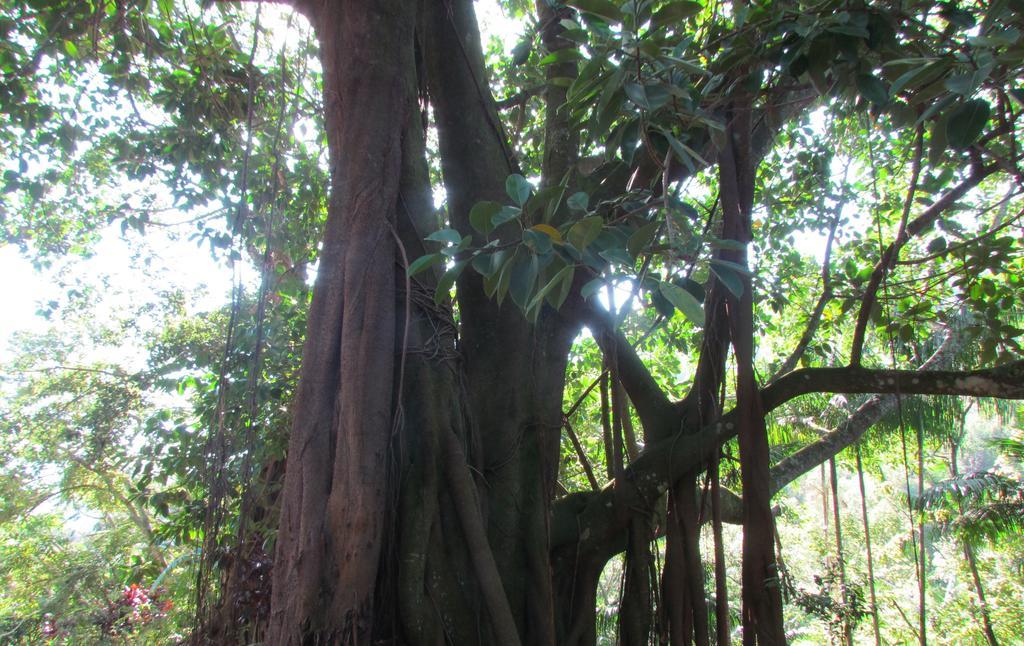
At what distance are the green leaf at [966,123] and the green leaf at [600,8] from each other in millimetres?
749

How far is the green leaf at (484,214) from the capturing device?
140 centimetres

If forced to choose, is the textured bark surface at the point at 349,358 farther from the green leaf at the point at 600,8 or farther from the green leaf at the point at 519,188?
the green leaf at the point at 600,8

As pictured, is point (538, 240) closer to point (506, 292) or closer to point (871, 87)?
point (506, 292)

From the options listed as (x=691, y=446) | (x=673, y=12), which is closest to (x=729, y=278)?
(x=673, y=12)

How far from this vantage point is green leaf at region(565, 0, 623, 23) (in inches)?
58.2

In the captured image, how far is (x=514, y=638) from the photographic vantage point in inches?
78.5

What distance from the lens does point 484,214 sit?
142cm

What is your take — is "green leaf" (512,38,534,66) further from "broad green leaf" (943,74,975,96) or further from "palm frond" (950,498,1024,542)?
"palm frond" (950,498,1024,542)

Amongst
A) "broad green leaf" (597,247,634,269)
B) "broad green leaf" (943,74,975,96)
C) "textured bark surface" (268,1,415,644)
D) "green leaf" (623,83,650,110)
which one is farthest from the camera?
"textured bark surface" (268,1,415,644)

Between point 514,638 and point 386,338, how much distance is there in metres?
1.02

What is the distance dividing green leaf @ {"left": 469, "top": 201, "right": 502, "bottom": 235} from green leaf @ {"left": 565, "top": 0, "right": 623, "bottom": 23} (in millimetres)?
509

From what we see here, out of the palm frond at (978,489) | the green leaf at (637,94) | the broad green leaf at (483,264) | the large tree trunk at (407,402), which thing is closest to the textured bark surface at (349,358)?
the large tree trunk at (407,402)

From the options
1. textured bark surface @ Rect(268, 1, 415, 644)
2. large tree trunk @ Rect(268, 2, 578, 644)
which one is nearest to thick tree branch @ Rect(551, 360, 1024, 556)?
large tree trunk @ Rect(268, 2, 578, 644)

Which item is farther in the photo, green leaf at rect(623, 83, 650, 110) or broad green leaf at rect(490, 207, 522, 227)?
green leaf at rect(623, 83, 650, 110)
